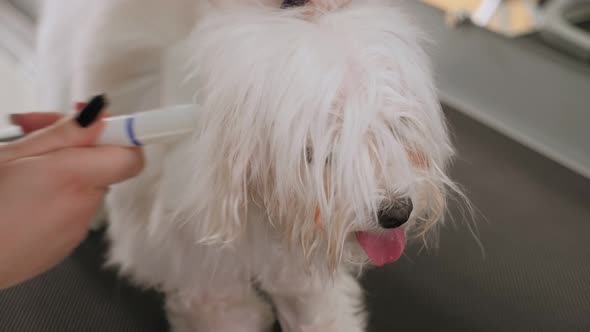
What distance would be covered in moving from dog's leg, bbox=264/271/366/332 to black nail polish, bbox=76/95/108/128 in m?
0.46

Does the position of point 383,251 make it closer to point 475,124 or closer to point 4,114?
point 475,124

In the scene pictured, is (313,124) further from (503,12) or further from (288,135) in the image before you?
(503,12)

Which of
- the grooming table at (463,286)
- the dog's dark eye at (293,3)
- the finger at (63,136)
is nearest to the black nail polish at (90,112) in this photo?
the finger at (63,136)

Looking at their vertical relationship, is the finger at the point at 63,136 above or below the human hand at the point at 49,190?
above

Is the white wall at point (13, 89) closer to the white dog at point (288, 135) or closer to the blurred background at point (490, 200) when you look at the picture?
the blurred background at point (490, 200)

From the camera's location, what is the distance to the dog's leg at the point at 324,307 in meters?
0.86

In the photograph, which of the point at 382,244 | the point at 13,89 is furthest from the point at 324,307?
the point at 13,89

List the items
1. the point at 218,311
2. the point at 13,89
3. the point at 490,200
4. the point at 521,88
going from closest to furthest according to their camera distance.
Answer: the point at 218,311
the point at 490,200
the point at 521,88
the point at 13,89

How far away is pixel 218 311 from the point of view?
0.84m

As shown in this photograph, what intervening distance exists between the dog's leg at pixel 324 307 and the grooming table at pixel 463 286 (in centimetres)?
3

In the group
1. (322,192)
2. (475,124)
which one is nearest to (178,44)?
(322,192)

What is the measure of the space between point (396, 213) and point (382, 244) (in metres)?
0.08

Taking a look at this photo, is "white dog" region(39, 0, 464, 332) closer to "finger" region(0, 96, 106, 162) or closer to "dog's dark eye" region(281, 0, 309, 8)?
"dog's dark eye" region(281, 0, 309, 8)

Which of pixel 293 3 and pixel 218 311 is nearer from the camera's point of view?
pixel 293 3
